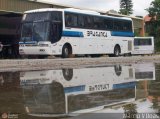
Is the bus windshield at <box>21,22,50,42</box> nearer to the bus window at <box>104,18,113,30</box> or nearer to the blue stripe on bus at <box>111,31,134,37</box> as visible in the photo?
the bus window at <box>104,18,113,30</box>

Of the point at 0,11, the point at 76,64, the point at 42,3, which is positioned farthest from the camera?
the point at 42,3

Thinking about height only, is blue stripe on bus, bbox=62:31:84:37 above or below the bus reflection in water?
above

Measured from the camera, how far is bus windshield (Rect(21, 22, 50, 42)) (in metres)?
26.2

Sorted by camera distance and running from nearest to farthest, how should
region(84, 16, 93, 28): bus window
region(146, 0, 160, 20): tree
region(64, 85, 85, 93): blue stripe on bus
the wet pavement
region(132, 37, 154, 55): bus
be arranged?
the wet pavement, region(64, 85, 85, 93): blue stripe on bus, region(84, 16, 93, 28): bus window, region(132, 37, 154, 55): bus, region(146, 0, 160, 20): tree

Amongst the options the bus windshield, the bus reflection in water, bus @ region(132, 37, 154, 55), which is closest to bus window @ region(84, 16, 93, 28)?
the bus windshield

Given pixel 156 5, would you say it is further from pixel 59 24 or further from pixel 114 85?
pixel 114 85

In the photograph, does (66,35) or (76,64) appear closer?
(76,64)

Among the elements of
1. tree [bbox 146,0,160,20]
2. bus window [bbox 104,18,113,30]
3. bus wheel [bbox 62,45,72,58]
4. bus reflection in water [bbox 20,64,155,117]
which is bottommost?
bus reflection in water [bbox 20,64,155,117]

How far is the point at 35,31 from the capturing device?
26641 mm

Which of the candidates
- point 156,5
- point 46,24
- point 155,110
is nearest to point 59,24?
point 46,24

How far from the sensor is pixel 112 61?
23438 mm

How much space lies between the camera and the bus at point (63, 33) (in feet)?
85.9

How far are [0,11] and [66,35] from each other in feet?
28.5

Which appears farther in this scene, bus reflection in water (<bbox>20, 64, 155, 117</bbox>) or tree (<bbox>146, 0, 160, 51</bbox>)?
tree (<bbox>146, 0, 160, 51</bbox>)
